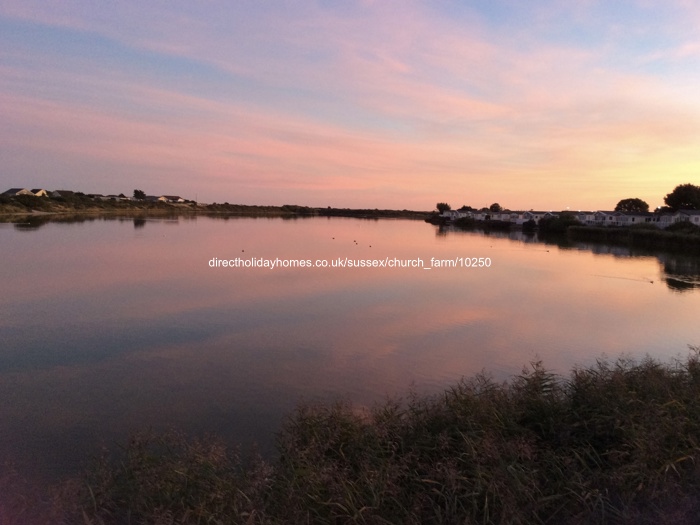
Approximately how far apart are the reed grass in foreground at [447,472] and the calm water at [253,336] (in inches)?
48.7

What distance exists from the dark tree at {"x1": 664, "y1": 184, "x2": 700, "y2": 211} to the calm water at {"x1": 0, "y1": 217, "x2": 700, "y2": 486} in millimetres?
52803

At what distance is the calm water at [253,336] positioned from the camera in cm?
566

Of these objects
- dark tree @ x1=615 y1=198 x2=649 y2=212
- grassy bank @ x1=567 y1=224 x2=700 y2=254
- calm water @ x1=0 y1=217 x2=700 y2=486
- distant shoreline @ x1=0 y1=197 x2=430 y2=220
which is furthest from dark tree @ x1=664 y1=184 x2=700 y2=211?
distant shoreline @ x1=0 y1=197 x2=430 y2=220

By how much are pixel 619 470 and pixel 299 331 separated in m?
6.98

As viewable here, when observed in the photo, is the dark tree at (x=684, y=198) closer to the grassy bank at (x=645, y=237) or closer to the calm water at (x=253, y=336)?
the grassy bank at (x=645, y=237)

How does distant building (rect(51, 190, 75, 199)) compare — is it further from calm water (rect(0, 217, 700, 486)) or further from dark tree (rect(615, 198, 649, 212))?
dark tree (rect(615, 198, 649, 212))

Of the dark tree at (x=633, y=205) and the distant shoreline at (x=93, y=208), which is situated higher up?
the dark tree at (x=633, y=205)

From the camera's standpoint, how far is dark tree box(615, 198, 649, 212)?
74700 mm

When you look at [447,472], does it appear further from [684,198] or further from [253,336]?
[684,198]

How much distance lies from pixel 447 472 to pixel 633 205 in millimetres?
86152

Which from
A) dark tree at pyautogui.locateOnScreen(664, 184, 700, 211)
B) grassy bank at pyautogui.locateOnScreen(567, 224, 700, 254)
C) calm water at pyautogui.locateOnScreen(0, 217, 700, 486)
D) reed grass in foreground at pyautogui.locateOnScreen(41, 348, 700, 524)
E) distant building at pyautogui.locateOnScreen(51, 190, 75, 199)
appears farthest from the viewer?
distant building at pyautogui.locateOnScreen(51, 190, 75, 199)

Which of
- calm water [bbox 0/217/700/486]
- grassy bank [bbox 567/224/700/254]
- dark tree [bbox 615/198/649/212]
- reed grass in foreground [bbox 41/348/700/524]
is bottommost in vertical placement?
calm water [bbox 0/217/700/486]

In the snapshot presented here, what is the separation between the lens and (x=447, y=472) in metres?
3.47

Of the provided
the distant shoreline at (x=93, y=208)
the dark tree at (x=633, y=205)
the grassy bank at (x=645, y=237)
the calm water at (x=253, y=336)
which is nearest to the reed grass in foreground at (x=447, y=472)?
the calm water at (x=253, y=336)
